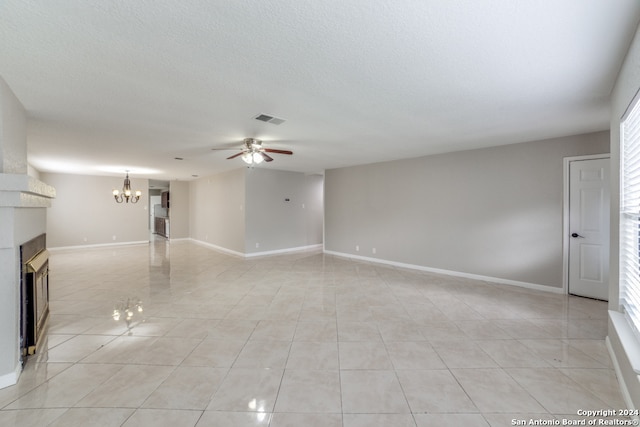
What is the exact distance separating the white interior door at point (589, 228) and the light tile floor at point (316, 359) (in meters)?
0.27

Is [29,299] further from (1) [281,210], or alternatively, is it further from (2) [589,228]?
(2) [589,228]

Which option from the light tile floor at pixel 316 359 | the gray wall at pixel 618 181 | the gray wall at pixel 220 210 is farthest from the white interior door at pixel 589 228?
the gray wall at pixel 220 210

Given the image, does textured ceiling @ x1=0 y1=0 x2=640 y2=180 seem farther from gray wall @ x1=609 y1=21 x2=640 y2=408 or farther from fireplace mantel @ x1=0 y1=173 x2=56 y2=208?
fireplace mantel @ x1=0 y1=173 x2=56 y2=208

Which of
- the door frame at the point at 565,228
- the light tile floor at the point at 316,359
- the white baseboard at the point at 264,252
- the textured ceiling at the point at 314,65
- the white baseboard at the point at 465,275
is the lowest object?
the light tile floor at the point at 316,359

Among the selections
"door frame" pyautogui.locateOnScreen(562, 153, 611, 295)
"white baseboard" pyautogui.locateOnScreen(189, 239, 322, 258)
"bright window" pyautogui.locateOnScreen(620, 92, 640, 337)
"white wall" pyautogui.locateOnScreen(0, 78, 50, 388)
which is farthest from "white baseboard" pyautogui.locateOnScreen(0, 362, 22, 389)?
"door frame" pyautogui.locateOnScreen(562, 153, 611, 295)

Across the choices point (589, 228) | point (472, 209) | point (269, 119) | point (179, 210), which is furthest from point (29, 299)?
point (179, 210)

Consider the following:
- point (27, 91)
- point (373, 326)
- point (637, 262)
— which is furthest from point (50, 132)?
point (637, 262)

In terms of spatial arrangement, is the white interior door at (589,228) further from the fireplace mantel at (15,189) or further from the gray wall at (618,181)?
the fireplace mantel at (15,189)

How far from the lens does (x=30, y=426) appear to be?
5.32 ft

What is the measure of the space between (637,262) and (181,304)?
4680 millimetres

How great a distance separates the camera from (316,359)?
2.34 meters

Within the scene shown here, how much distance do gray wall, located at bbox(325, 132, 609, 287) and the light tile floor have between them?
669 millimetres

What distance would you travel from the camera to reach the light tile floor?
175 centimetres

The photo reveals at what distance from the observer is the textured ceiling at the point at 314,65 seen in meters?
1.53
